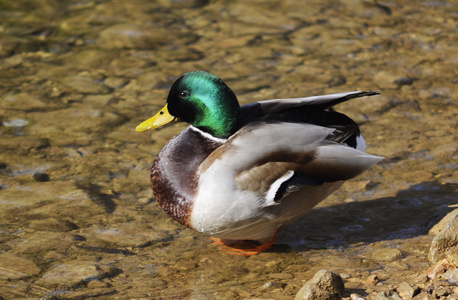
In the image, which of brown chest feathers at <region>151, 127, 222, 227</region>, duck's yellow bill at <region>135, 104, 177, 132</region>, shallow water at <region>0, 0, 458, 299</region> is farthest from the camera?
duck's yellow bill at <region>135, 104, 177, 132</region>

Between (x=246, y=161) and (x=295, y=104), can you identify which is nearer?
(x=246, y=161)

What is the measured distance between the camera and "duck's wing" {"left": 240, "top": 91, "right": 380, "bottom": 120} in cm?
414

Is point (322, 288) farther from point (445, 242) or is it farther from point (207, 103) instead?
point (207, 103)

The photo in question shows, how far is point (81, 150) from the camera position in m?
5.33

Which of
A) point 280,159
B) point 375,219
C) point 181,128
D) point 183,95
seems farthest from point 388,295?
point 181,128

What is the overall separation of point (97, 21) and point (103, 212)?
3.82 m

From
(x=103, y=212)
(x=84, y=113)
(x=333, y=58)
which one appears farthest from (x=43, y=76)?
(x=333, y=58)

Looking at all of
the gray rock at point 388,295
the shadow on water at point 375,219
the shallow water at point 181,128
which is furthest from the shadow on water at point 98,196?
the gray rock at point 388,295

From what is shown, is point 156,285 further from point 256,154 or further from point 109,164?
point 109,164

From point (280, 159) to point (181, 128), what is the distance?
7.11 ft

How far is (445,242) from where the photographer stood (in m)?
3.67

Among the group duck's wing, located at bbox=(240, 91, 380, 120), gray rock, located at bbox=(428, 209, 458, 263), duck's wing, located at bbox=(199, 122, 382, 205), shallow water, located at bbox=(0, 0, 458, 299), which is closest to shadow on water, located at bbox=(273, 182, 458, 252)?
shallow water, located at bbox=(0, 0, 458, 299)

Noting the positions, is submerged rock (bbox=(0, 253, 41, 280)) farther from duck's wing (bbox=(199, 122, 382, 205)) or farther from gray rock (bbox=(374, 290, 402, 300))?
gray rock (bbox=(374, 290, 402, 300))

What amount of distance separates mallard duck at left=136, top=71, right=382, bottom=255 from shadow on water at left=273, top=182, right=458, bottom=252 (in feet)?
1.01
